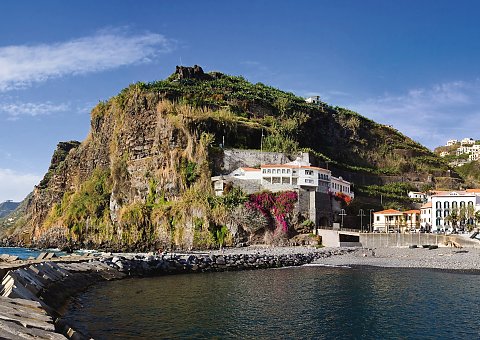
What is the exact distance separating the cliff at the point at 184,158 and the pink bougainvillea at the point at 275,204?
1.43 metres

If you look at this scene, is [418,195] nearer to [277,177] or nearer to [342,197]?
[342,197]

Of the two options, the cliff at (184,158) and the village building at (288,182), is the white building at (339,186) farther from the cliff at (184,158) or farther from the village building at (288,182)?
the cliff at (184,158)

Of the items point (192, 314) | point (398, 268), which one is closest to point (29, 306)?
point (192, 314)

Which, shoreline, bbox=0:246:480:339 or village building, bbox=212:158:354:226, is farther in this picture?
village building, bbox=212:158:354:226

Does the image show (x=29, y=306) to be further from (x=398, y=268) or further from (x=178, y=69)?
(x=178, y=69)

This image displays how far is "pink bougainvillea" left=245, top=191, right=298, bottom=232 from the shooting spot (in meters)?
64.0

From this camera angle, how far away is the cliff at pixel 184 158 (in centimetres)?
6669

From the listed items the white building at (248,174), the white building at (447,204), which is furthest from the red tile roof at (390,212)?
the white building at (248,174)

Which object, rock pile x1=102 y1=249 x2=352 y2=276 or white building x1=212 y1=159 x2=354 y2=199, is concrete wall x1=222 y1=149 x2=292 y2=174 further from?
rock pile x1=102 y1=249 x2=352 y2=276

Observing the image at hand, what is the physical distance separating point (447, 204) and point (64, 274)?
201 ft

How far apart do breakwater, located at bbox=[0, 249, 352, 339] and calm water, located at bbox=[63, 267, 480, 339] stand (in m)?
1.53

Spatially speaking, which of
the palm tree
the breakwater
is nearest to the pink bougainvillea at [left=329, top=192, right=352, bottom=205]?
the breakwater

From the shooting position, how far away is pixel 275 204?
213ft

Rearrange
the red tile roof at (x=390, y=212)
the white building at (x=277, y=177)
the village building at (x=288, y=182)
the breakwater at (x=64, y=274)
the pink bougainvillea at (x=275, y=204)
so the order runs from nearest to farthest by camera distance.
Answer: the breakwater at (x=64, y=274) < the pink bougainvillea at (x=275, y=204) < the village building at (x=288, y=182) < the white building at (x=277, y=177) < the red tile roof at (x=390, y=212)
